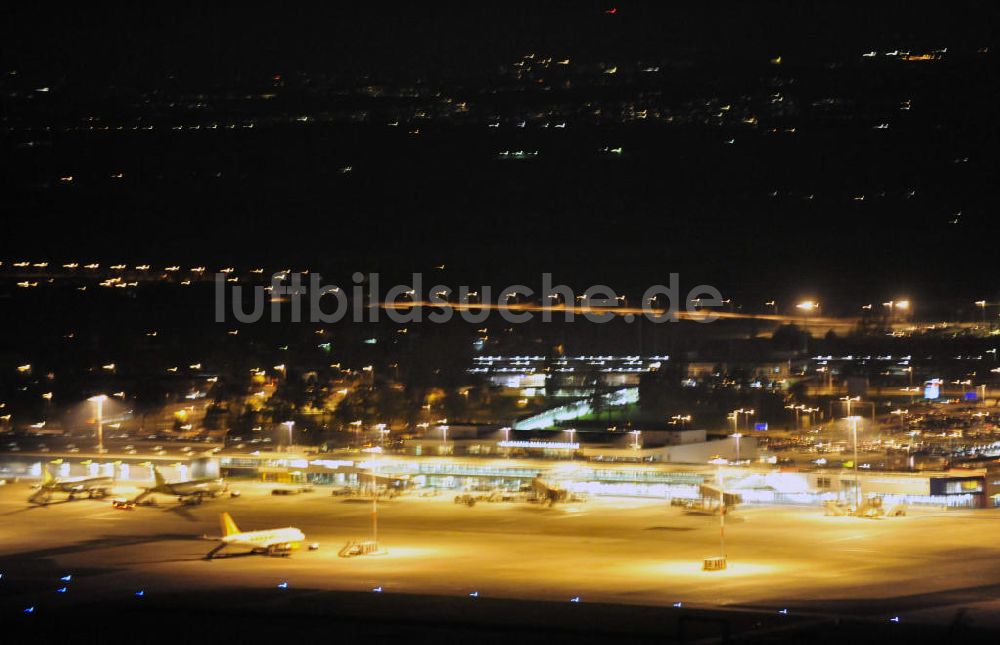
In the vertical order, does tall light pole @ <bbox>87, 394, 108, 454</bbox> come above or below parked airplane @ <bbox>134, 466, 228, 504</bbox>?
above

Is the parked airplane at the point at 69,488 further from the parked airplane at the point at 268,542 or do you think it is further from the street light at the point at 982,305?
the street light at the point at 982,305

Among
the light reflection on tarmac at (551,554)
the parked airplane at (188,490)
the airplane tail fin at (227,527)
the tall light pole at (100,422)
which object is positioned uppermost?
the tall light pole at (100,422)

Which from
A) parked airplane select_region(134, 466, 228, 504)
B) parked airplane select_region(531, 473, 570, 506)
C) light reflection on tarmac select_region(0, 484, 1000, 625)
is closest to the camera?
light reflection on tarmac select_region(0, 484, 1000, 625)

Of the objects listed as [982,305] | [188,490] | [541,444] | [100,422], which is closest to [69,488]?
[188,490]

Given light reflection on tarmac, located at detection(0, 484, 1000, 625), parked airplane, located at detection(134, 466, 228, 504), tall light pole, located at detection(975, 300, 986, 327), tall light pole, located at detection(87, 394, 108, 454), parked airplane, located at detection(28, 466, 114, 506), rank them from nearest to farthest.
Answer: light reflection on tarmac, located at detection(0, 484, 1000, 625) → parked airplane, located at detection(134, 466, 228, 504) → parked airplane, located at detection(28, 466, 114, 506) → tall light pole, located at detection(87, 394, 108, 454) → tall light pole, located at detection(975, 300, 986, 327)

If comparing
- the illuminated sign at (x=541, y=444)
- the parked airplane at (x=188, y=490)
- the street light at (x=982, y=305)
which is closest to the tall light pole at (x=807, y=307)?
the street light at (x=982, y=305)

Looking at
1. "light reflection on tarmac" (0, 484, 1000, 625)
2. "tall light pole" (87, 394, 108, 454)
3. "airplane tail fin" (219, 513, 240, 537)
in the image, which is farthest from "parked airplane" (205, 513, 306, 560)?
"tall light pole" (87, 394, 108, 454)

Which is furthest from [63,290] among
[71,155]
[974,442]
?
[974,442]

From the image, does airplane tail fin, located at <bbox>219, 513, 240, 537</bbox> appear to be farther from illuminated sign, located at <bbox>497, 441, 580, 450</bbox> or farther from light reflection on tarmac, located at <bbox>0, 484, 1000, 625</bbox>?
illuminated sign, located at <bbox>497, 441, 580, 450</bbox>
